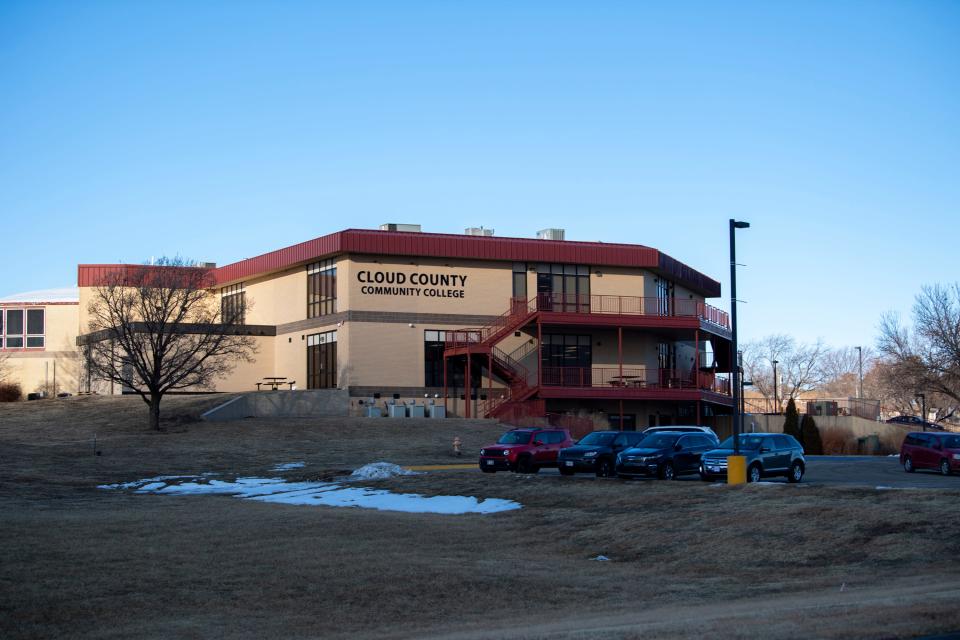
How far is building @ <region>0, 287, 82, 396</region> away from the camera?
7138 centimetres

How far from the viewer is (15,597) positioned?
16.2 meters

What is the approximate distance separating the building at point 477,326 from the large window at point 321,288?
0.36 ft

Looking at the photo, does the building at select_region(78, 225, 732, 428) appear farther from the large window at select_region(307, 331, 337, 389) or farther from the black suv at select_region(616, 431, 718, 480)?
the black suv at select_region(616, 431, 718, 480)

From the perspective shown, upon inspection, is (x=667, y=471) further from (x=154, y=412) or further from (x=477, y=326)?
(x=477, y=326)

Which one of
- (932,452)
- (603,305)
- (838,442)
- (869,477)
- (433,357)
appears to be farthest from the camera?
(838,442)

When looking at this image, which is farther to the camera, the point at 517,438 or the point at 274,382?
the point at 274,382

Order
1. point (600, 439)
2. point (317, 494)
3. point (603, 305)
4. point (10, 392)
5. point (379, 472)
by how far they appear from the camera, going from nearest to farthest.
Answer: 1. point (317, 494)
2. point (379, 472)
3. point (600, 439)
4. point (603, 305)
5. point (10, 392)

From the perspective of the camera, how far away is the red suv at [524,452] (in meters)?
36.8

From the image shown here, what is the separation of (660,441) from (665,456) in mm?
1111

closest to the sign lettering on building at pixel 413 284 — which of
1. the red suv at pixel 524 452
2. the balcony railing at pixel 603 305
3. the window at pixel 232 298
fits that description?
the balcony railing at pixel 603 305

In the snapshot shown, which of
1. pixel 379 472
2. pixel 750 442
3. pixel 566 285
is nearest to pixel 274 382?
pixel 566 285

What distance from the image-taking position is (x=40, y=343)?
72812 millimetres

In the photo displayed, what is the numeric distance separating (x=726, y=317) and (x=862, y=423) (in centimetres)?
1190

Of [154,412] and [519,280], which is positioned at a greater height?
[519,280]
